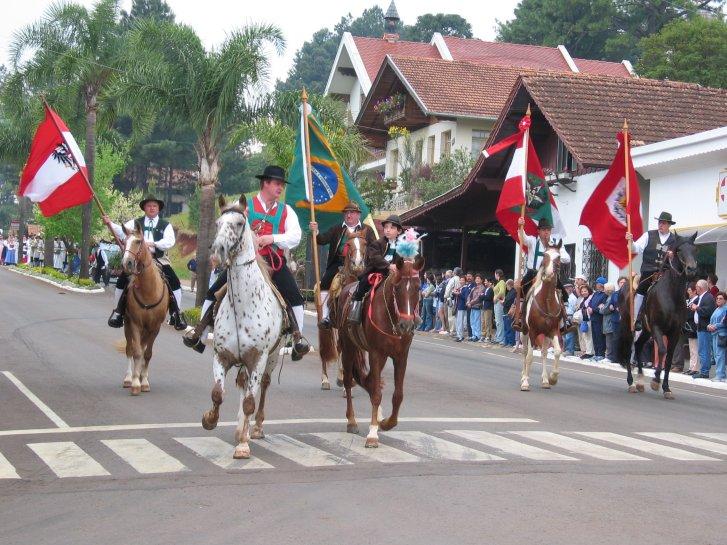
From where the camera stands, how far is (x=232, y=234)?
1032 cm

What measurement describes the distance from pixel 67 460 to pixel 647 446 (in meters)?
5.69

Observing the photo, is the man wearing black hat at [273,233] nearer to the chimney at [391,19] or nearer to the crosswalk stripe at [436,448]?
the crosswalk stripe at [436,448]

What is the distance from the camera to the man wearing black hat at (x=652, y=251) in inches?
721

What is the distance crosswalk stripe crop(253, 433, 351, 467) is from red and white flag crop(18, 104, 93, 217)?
674cm

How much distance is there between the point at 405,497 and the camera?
8.73m

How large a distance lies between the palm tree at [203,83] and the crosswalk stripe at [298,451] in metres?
20.7

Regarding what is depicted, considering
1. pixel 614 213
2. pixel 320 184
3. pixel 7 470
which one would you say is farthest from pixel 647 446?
pixel 614 213

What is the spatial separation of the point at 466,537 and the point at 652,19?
78134 mm

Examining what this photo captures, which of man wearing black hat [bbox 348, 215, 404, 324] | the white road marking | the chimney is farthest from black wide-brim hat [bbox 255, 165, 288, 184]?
the chimney

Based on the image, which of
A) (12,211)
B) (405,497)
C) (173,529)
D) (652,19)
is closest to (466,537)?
(405,497)

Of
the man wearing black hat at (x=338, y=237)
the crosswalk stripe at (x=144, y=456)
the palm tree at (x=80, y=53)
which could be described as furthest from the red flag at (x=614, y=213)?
the palm tree at (x=80, y=53)

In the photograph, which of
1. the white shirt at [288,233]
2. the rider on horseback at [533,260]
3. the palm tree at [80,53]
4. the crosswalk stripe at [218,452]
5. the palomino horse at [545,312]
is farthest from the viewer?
the palm tree at [80,53]

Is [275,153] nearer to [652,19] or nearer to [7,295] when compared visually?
[7,295]

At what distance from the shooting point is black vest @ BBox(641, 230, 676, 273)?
60.0ft
